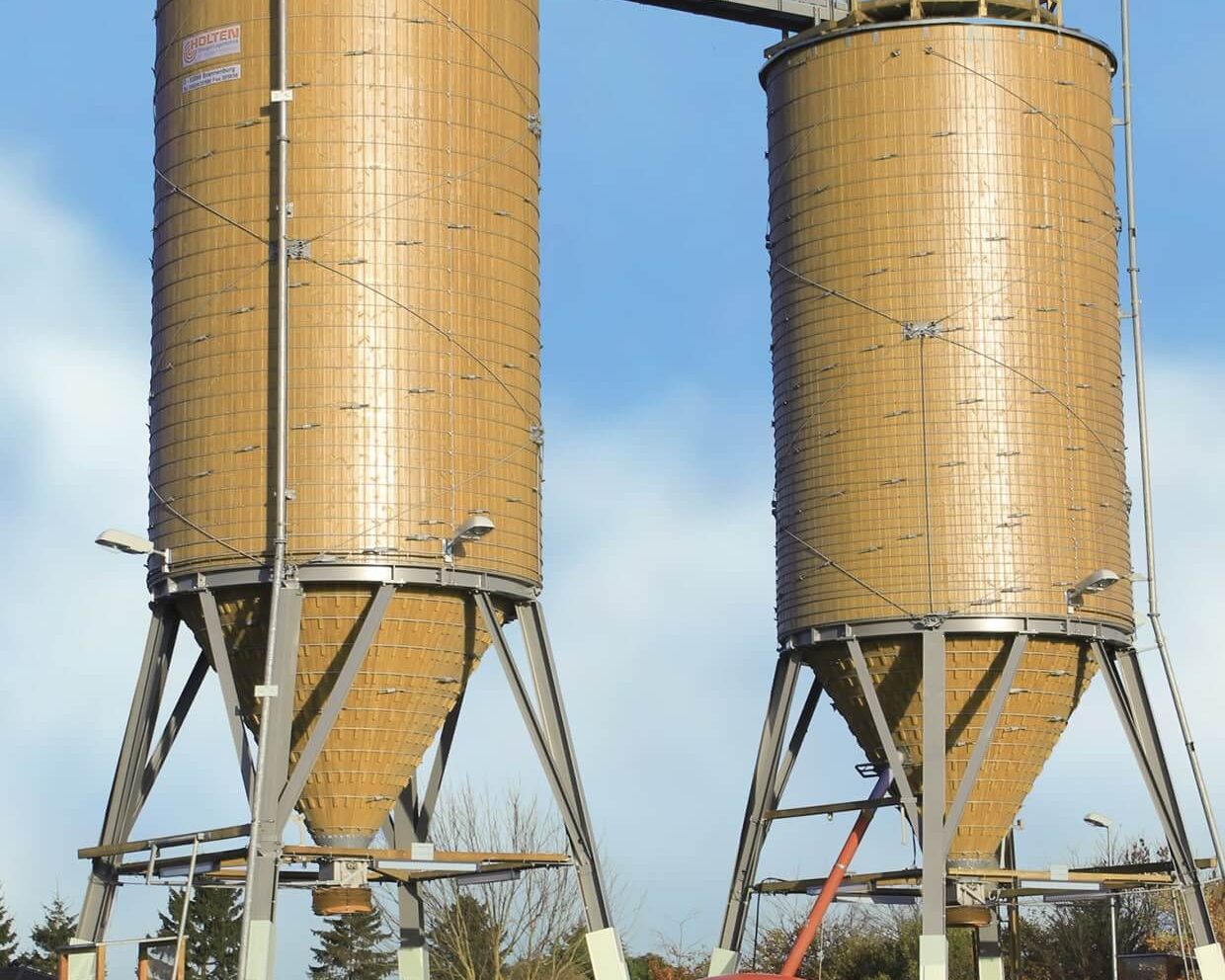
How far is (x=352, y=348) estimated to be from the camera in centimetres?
3158

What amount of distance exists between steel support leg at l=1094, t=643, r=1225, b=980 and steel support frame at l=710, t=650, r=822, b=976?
5.01 metres

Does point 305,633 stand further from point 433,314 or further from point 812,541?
point 812,541

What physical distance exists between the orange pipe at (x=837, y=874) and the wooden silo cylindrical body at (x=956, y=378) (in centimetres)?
69

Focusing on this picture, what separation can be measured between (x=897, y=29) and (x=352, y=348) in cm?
1214

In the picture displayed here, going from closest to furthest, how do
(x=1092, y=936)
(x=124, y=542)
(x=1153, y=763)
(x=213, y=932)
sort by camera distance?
(x=124, y=542), (x=1153, y=763), (x=1092, y=936), (x=213, y=932)

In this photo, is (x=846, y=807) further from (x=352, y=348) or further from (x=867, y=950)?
(x=867, y=950)

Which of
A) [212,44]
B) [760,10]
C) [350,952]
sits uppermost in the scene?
[760,10]

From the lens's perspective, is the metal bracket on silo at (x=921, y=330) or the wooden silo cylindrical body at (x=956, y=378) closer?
the wooden silo cylindrical body at (x=956, y=378)

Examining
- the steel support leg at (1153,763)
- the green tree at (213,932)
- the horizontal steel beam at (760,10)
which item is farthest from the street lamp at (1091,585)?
the green tree at (213,932)

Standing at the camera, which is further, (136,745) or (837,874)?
(837,874)

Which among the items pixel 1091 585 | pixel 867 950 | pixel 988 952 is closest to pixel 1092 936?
pixel 867 950

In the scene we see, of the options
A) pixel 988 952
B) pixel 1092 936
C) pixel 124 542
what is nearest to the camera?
pixel 124 542

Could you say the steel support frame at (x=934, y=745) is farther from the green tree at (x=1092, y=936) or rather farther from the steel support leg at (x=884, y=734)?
the green tree at (x=1092, y=936)

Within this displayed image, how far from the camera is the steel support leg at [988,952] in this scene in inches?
1639
